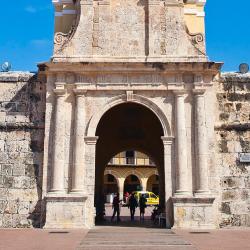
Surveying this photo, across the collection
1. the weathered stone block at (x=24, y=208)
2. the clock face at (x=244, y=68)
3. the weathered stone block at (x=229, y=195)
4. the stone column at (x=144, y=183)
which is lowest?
the weathered stone block at (x=24, y=208)

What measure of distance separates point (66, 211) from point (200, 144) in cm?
576

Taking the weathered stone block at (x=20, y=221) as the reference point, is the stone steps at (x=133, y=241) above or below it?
below

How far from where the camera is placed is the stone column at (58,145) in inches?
605

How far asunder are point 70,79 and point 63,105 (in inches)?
44.1

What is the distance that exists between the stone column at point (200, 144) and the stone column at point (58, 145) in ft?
17.3

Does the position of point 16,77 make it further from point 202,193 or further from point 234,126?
point 234,126

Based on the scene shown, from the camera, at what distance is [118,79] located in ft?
53.4

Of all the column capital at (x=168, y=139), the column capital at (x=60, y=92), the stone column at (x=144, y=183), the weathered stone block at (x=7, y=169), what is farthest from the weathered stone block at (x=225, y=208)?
the stone column at (x=144, y=183)

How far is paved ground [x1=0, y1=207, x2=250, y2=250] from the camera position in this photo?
10.5m

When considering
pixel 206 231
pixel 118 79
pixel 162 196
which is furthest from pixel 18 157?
pixel 162 196

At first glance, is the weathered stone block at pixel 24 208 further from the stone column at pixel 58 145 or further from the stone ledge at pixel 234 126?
the stone ledge at pixel 234 126

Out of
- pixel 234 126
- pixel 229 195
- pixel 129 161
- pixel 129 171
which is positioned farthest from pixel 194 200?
pixel 129 161

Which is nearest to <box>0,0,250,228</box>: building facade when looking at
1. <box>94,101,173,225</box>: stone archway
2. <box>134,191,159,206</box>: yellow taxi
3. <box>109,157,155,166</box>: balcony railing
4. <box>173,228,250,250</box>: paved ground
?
<box>173,228,250,250</box>: paved ground

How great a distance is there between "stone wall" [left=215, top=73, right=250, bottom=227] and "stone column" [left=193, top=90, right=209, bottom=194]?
0.97 metres
